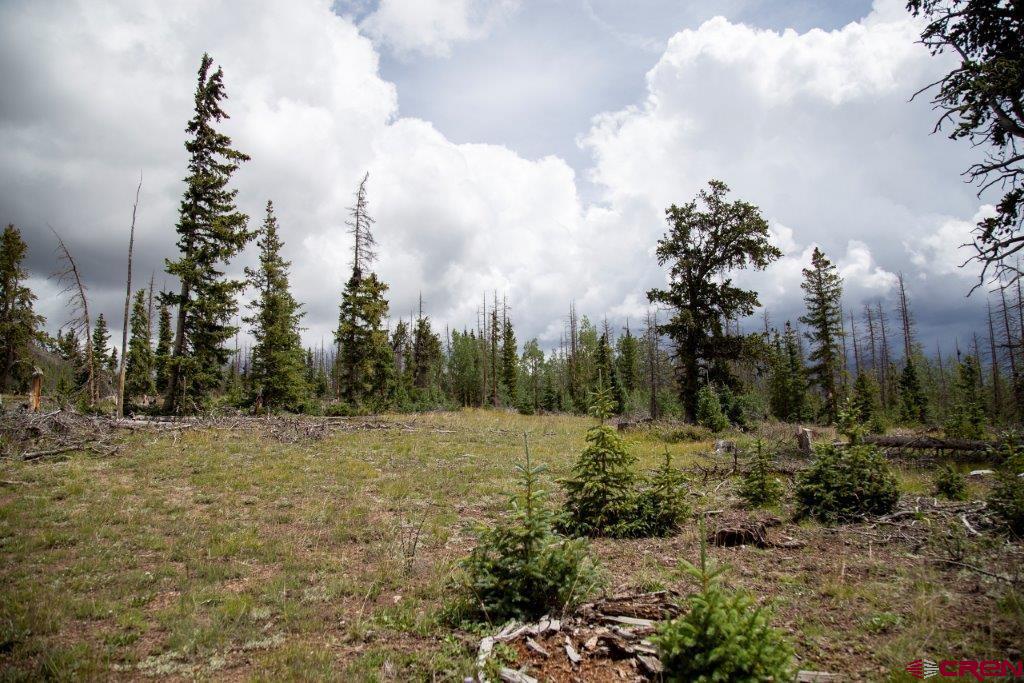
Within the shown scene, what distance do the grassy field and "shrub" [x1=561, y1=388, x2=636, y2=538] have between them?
2.18ft

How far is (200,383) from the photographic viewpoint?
77.5 feet

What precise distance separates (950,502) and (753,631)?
8.26 metres

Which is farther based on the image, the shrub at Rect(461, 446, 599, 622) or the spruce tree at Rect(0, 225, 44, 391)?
the spruce tree at Rect(0, 225, 44, 391)

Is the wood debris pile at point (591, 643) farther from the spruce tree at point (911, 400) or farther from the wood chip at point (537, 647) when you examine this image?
the spruce tree at point (911, 400)

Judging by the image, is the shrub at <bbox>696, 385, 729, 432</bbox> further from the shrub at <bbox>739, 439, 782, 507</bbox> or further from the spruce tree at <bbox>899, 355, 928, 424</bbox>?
the spruce tree at <bbox>899, 355, 928, 424</bbox>

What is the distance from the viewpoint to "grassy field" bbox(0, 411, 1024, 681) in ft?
14.7

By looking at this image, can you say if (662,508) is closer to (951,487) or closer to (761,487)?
(761,487)

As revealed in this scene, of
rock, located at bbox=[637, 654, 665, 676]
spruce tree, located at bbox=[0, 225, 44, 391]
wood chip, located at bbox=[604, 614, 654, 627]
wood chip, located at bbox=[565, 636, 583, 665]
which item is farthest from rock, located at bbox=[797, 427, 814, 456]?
spruce tree, located at bbox=[0, 225, 44, 391]

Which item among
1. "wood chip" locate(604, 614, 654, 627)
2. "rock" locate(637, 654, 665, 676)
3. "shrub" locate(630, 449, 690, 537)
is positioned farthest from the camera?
"shrub" locate(630, 449, 690, 537)

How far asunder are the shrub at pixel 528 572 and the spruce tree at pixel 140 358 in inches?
2023

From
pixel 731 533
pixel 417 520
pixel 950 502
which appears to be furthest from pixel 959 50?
pixel 417 520

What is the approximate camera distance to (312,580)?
689 cm

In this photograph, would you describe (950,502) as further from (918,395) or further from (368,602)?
(918,395)

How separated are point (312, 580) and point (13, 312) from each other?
39194mm
